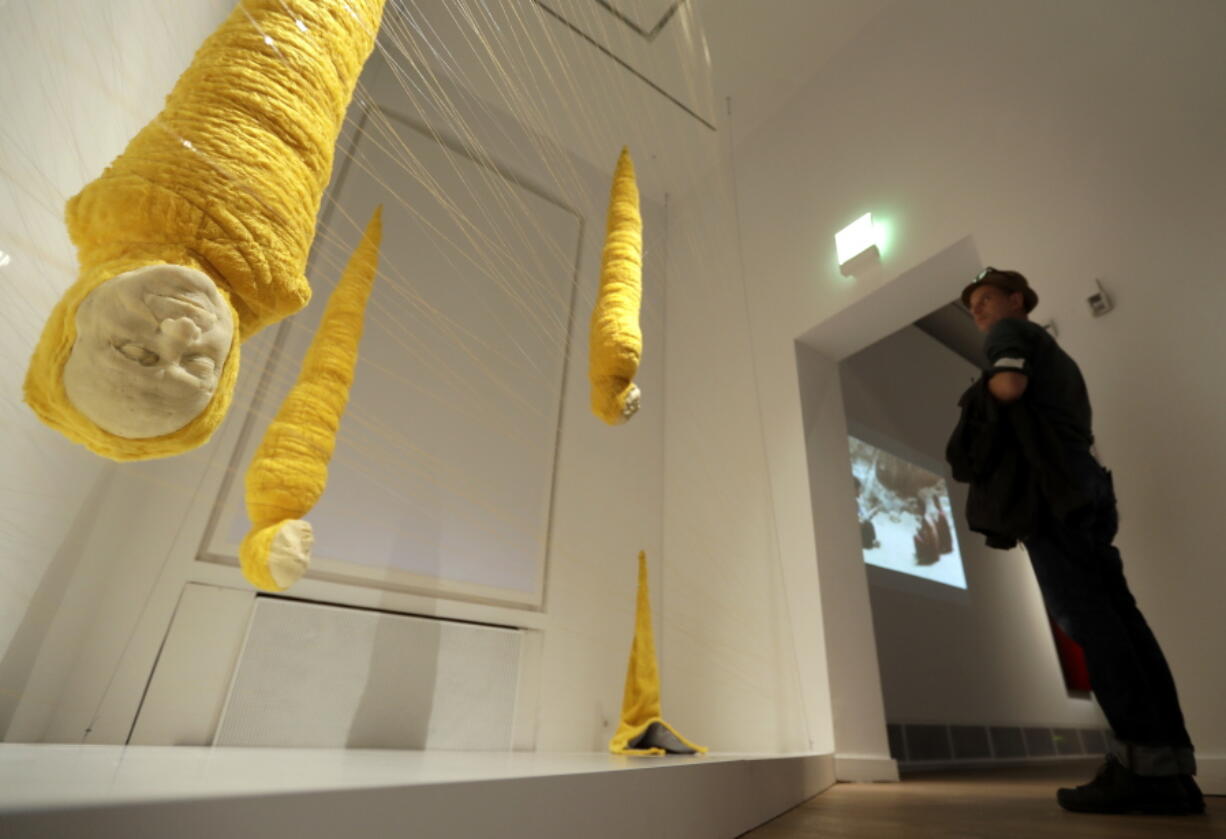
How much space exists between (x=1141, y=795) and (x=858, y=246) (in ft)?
7.16

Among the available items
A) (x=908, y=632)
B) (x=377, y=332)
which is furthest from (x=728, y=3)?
(x=908, y=632)

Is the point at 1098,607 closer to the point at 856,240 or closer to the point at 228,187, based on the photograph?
the point at 228,187

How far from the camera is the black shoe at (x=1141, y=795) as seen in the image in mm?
1206

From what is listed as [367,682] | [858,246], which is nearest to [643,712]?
[367,682]

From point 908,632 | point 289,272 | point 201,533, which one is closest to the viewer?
point 289,272

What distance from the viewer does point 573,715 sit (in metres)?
2.60

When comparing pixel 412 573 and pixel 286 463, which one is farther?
pixel 412 573

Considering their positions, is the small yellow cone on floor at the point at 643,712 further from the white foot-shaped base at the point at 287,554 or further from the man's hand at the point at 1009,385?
the man's hand at the point at 1009,385

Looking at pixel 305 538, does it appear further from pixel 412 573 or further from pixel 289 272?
pixel 412 573

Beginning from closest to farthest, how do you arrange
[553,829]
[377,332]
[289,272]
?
1. [289,272]
2. [553,829]
3. [377,332]

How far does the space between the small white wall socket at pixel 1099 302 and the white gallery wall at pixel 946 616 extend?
137 centimetres

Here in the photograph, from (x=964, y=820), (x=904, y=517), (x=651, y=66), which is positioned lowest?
(x=964, y=820)

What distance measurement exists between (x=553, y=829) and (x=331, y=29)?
2.42ft

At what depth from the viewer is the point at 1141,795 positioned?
1212 mm
